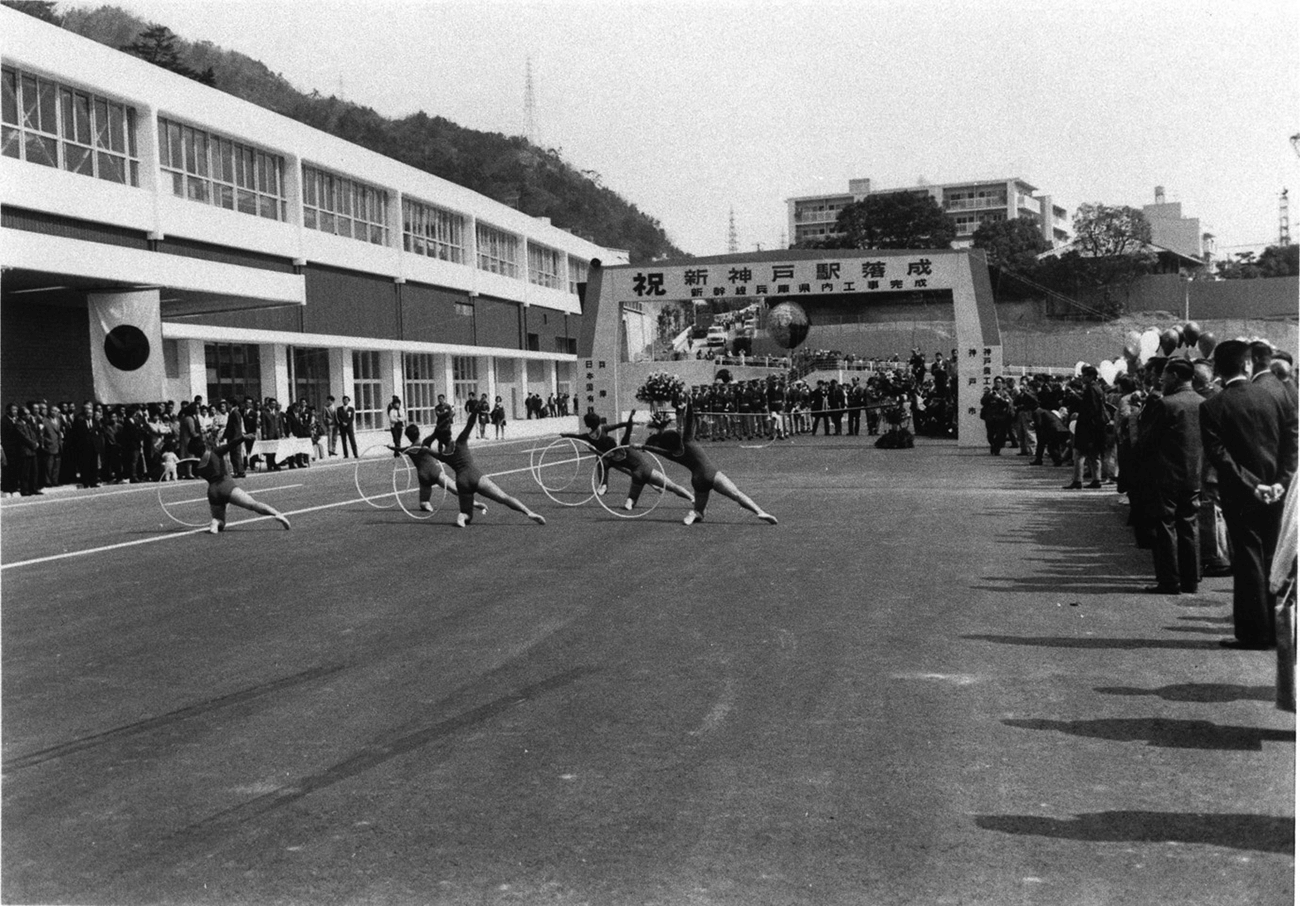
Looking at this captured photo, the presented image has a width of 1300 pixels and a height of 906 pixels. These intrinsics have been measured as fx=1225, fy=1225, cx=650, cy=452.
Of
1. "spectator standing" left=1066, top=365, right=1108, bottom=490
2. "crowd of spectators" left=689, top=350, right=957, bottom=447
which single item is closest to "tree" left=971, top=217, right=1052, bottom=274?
"crowd of spectators" left=689, top=350, right=957, bottom=447

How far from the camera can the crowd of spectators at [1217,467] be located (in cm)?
754

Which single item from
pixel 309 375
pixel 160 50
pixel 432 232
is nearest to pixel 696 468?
pixel 309 375

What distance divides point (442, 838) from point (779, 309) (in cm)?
3873

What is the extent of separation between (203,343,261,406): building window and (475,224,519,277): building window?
81.0ft

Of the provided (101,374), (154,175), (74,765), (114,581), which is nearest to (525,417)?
(154,175)

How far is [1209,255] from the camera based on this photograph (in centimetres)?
10012

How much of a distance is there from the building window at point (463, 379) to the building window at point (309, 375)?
519 inches

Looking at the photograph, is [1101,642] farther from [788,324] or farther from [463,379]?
[463,379]

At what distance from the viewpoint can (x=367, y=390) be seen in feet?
170

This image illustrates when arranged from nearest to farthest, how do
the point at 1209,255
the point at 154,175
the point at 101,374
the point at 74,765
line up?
the point at 74,765 < the point at 101,374 < the point at 154,175 < the point at 1209,255

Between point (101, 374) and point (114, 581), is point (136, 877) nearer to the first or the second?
point (114, 581)

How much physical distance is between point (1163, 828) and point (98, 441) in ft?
88.9

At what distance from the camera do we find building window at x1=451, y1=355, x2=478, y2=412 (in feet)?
201

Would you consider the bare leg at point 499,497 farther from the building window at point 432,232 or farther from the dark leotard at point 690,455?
the building window at point 432,232
